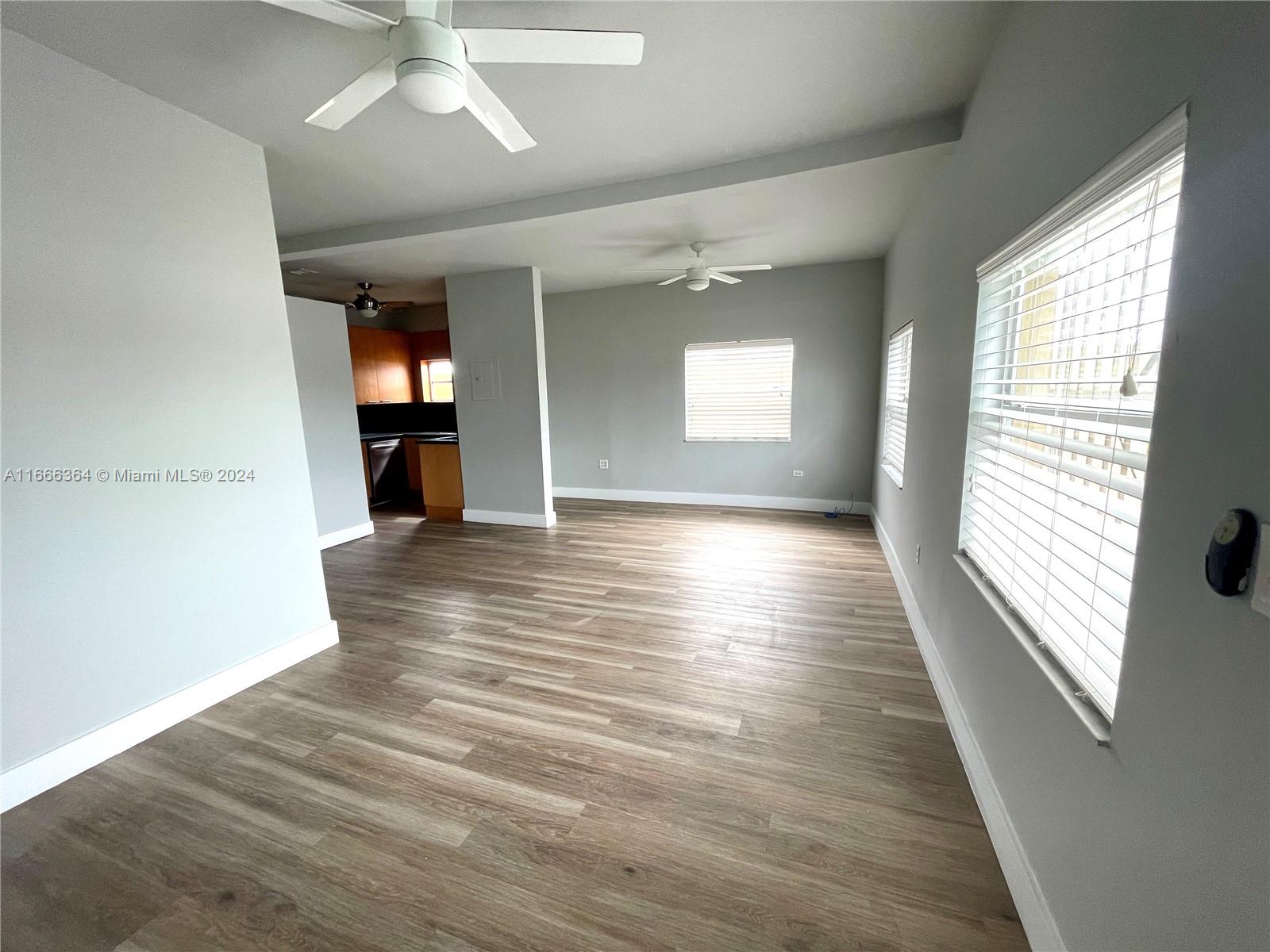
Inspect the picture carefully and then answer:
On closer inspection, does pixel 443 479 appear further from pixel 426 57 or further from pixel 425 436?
pixel 426 57

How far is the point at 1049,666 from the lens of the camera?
1214 mm

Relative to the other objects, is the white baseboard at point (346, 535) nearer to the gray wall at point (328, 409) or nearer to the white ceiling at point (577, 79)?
the gray wall at point (328, 409)

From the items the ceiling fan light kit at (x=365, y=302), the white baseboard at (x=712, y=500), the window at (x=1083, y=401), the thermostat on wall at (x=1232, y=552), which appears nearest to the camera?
the thermostat on wall at (x=1232, y=552)

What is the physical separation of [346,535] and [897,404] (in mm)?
5239

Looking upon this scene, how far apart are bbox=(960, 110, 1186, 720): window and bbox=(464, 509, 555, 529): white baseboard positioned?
400 cm

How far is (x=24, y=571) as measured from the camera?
167 cm

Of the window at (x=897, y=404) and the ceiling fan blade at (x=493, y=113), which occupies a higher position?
the ceiling fan blade at (x=493, y=113)

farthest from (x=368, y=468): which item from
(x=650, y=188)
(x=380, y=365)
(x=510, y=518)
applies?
(x=650, y=188)

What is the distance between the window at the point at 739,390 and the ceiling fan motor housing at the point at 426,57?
4.15 m

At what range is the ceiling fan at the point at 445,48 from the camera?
4.48 feet

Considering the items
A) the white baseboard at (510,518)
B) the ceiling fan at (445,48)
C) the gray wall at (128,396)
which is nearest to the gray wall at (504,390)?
the white baseboard at (510,518)

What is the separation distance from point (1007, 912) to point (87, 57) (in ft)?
13.5

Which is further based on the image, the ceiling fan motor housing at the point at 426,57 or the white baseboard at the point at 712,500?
the white baseboard at the point at 712,500

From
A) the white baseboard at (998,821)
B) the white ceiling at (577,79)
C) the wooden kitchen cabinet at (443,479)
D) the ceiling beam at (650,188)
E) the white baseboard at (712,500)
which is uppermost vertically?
the white ceiling at (577,79)
